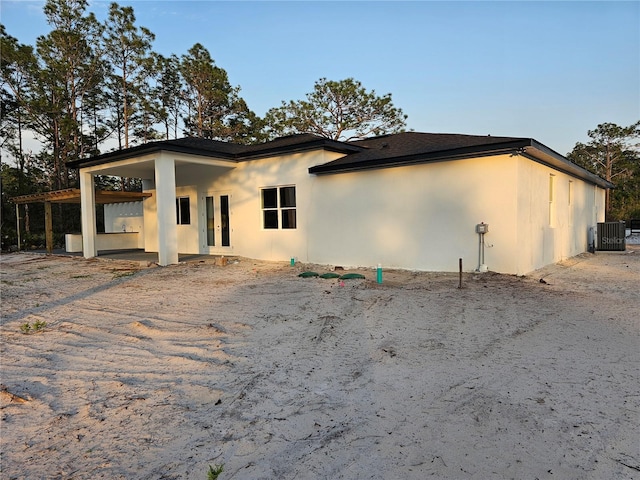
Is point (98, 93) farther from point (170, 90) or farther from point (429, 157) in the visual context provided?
point (429, 157)

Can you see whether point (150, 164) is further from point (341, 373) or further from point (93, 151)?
point (93, 151)

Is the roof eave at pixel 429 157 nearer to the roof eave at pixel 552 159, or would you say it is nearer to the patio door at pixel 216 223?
the roof eave at pixel 552 159

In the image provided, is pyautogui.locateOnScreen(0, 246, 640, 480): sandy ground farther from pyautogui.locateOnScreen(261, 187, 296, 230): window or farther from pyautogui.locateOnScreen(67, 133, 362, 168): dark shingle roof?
pyautogui.locateOnScreen(67, 133, 362, 168): dark shingle roof

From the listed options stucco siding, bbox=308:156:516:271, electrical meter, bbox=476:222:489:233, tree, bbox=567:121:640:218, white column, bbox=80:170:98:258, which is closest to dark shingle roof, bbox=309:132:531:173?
stucco siding, bbox=308:156:516:271

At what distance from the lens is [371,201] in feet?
35.2

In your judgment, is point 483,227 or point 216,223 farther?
point 216,223

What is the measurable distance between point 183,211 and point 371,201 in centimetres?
864

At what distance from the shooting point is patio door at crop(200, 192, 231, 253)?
14347mm

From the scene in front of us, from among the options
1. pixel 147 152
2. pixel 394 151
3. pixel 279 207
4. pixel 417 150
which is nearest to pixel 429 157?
pixel 417 150

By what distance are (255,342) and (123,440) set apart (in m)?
2.17

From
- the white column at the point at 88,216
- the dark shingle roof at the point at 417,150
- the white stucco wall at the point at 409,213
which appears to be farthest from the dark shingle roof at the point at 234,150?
the white column at the point at 88,216

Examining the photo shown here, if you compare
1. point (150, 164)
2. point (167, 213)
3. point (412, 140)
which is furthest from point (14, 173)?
point (412, 140)

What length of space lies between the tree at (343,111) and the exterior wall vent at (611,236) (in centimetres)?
1496

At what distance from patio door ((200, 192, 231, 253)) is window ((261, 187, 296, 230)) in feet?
5.79
